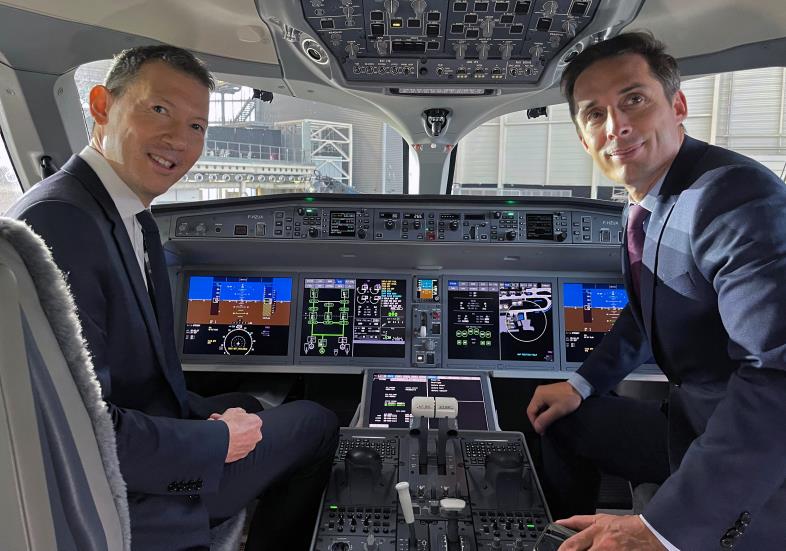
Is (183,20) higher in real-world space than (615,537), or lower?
higher

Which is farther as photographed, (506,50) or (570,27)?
(506,50)

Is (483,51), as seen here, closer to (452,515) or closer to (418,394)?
(418,394)

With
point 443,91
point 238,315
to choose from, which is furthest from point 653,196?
point 238,315

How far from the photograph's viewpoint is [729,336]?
997mm

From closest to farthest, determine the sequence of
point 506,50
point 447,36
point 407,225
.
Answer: point 447,36 → point 506,50 → point 407,225

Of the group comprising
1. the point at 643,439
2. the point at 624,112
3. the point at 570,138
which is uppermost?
the point at 570,138

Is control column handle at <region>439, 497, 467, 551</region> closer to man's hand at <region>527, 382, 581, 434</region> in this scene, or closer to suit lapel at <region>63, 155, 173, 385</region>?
man's hand at <region>527, 382, 581, 434</region>

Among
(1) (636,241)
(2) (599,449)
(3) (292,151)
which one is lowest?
(2) (599,449)

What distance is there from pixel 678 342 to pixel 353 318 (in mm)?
1478

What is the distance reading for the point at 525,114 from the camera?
279 centimetres

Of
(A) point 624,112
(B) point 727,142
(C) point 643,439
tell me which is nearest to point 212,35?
(A) point 624,112

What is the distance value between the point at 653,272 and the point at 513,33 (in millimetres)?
960

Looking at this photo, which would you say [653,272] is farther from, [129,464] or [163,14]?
[163,14]

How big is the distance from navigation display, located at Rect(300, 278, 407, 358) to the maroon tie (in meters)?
1.19
